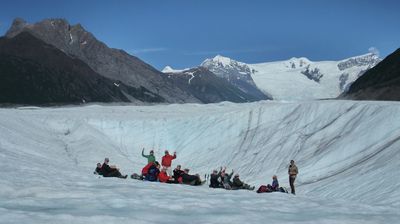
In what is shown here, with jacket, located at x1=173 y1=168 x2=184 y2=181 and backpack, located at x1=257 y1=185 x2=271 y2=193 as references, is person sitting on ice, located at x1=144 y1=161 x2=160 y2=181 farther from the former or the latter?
backpack, located at x1=257 y1=185 x2=271 y2=193

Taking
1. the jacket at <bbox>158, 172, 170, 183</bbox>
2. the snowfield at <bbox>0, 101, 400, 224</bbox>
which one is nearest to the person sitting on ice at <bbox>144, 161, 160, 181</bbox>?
the jacket at <bbox>158, 172, 170, 183</bbox>

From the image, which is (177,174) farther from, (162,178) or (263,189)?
(263,189)

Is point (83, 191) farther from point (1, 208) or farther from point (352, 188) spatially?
point (352, 188)

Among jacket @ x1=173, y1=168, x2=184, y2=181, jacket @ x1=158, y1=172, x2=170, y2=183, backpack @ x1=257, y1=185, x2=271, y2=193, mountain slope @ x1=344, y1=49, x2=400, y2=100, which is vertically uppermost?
mountain slope @ x1=344, y1=49, x2=400, y2=100

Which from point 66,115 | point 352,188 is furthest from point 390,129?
point 66,115

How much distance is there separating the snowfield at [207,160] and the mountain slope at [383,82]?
1441 inches

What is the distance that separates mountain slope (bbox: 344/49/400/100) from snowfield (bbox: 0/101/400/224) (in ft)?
120

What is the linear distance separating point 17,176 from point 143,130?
120 feet

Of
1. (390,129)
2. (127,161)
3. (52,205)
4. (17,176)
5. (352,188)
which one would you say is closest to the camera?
(52,205)

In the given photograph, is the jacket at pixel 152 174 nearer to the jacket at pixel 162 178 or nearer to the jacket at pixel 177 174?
the jacket at pixel 162 178

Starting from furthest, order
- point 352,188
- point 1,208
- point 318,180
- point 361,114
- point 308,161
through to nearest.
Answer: point 361,114
point 308,161
point 318,180
point 352,188
point 1,208

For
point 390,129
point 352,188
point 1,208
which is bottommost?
point 1,208

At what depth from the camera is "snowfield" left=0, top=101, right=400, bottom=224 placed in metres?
13.8

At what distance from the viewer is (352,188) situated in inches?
1086
